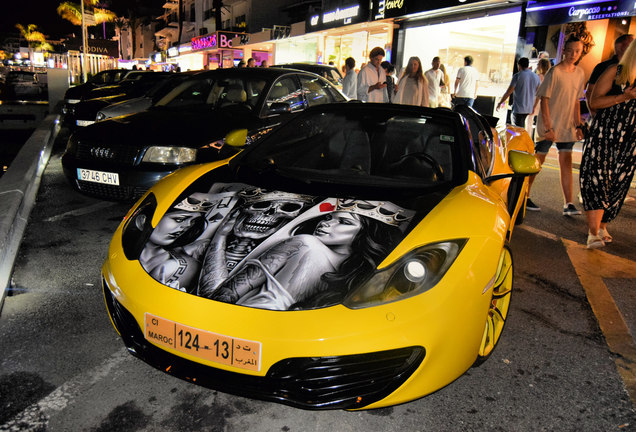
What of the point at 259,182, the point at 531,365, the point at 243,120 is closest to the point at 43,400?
the point at 259,182

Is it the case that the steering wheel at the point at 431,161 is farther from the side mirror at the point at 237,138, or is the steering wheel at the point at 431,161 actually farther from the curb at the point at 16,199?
the curb at the point at 16,199

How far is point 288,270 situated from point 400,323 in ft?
1.65

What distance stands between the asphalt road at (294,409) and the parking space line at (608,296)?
12 mm

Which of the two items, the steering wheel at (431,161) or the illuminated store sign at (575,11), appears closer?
the steering wheel at (431,161)

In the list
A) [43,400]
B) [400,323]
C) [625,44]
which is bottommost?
[43,400]

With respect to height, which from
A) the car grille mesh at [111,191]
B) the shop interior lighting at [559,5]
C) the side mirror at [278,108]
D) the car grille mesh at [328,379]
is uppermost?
the shop interior lighting at [559,5]

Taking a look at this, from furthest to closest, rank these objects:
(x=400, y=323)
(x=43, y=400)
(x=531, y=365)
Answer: (x=531, y=365), (x=43, y=400), (x=400, y=323)

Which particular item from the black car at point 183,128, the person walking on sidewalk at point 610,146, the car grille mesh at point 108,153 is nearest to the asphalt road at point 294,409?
the person walking on sidewalk at point 610,146

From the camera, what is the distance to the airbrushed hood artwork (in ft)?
6.24

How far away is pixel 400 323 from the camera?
1760 millimetres

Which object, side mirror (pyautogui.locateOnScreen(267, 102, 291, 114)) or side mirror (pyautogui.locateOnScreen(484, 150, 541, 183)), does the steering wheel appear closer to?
side mirror (pyautogui.locateOnScreen(484, 150, 541, 183))

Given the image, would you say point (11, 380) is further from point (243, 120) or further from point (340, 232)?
point (243, 120)

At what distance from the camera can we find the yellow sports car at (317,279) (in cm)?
174

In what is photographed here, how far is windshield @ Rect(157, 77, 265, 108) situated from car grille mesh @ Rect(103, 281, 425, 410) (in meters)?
3.97
